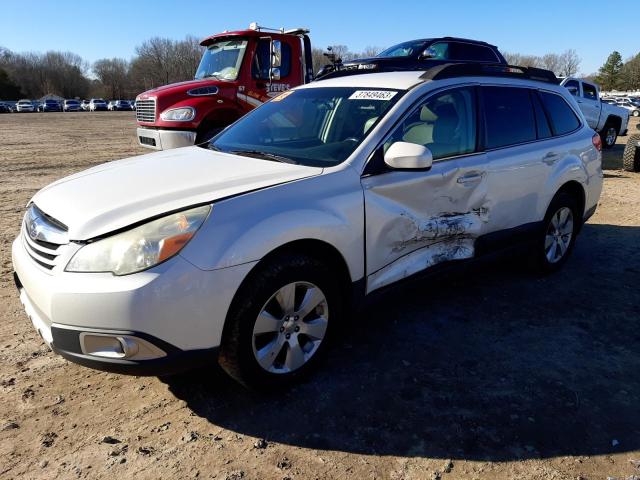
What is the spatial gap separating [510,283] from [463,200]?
1.38 metres

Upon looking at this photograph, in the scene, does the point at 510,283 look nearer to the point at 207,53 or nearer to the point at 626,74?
the point at 207,53

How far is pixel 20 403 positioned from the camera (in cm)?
288

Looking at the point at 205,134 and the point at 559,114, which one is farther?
the point at 205,134

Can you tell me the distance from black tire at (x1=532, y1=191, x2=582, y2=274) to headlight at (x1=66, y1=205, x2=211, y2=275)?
333 cm

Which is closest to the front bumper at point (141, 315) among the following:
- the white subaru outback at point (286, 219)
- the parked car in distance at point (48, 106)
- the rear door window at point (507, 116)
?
the white subaru outback at point (286, 219)

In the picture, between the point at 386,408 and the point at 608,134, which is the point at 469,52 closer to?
the point at 608,134

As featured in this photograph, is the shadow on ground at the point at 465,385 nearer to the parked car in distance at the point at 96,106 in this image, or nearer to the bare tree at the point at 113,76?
the parked car in distance at the point at 96,106

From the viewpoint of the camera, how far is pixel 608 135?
16.3 meters

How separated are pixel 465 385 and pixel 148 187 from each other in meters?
2.14

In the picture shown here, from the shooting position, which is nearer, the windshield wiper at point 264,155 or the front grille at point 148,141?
the windshield wiper at point 264,155

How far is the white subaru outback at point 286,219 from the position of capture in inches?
94.3

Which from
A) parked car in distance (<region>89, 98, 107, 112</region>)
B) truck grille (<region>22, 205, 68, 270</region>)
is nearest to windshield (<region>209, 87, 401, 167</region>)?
truck grille (<region>22, 205, 68, 270</region>)

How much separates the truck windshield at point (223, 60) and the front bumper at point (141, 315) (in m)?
7.05

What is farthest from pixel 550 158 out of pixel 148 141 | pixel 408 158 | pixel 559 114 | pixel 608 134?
pixel 608 134
